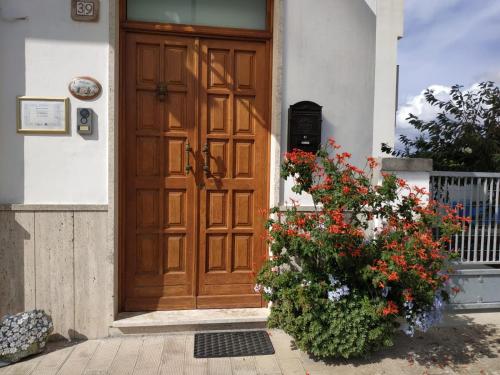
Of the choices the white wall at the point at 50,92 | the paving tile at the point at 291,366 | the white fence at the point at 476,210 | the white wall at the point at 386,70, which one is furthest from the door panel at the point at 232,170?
the white fence at the point at 476,210

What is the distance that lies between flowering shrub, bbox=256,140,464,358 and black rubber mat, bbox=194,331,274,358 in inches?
13.4

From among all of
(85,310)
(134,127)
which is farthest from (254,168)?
(85,310)

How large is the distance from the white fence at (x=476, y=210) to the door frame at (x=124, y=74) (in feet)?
5.88

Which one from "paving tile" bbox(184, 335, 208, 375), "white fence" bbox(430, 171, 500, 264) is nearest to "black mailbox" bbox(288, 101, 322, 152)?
"white fence" bbox(430, 171, 500, 264)

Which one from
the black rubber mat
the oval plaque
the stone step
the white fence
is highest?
the oval plaque

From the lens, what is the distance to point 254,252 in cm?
420

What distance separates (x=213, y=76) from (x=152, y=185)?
4.06ft

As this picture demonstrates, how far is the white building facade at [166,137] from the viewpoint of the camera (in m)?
3.67

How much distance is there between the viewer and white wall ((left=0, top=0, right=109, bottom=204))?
11.9 ft

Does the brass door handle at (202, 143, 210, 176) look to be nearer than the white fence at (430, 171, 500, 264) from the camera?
Yes

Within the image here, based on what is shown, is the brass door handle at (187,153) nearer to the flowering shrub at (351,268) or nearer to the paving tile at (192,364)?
the flowering shrub at (351,268)

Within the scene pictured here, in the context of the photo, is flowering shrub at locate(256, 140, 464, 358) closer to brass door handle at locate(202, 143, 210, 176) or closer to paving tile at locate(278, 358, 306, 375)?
paving tile at locate(278, 358, 306, 375)

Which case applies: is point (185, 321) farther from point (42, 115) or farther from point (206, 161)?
point (42, 115)

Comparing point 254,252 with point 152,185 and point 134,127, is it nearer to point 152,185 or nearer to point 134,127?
point 152,185
